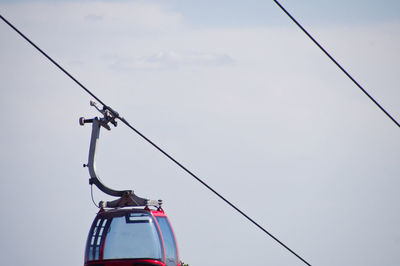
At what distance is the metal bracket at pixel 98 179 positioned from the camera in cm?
1552

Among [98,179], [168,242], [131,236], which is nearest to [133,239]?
[131,236]

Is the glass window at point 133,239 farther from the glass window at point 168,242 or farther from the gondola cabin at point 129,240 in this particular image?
the glass window at point 168,242

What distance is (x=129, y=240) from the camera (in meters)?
15.0

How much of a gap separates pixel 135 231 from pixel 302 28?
5.13 metres

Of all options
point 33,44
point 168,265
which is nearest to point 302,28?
point 33,44

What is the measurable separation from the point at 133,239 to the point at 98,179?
200 cm

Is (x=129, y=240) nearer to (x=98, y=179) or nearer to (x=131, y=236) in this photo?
(x=131, y=236)

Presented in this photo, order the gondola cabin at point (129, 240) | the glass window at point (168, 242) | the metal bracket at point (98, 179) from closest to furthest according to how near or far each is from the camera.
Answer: the gondola cabin at point (129, 240), the glass window at point (168, 242), the metal bracket at point (98, 179)

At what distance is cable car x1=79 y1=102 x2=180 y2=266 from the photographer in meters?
14.9

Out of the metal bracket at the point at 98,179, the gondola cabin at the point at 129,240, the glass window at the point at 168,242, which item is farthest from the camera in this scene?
the metal bracket at the point at 98,179

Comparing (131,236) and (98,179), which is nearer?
(131,236)

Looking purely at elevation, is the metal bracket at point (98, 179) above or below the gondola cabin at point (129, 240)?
above

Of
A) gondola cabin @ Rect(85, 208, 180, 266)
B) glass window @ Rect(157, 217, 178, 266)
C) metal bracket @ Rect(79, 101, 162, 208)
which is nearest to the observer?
gondola cabin @ Rect(85, 208, 180, 266)

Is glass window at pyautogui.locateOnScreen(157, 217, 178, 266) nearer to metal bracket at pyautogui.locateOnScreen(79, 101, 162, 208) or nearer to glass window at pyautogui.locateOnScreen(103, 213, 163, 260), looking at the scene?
glass window at pyautogui.locateOnScreen(103, 213, 163, 260)
